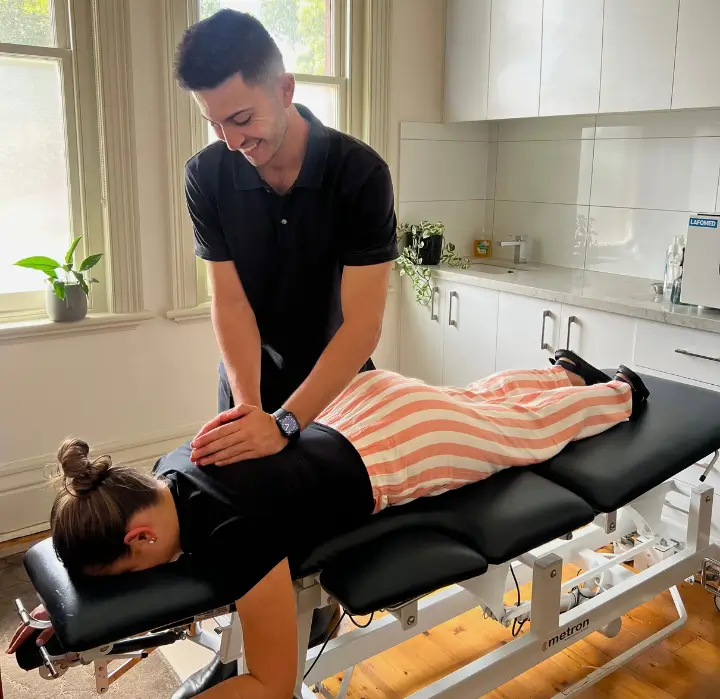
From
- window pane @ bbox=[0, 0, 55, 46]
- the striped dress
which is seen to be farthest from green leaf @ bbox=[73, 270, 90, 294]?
the striped dress

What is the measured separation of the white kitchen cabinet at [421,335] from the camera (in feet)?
10.6

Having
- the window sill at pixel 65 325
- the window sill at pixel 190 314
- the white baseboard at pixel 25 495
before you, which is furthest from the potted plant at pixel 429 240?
the white baseboard at pixel 25 495

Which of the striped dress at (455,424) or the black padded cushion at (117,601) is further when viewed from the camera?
the striped dress at (455,424)

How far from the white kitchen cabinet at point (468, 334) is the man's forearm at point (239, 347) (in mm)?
1496

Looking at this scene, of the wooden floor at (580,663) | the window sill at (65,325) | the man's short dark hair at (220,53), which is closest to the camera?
the man's short dark hair at (220,53)

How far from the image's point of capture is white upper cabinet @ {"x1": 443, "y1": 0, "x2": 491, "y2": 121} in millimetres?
3137

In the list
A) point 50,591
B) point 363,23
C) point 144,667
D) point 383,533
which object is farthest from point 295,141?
point 363,23

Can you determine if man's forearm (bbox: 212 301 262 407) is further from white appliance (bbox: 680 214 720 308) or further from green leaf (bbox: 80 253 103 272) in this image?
white appliance (bbox: 680 214 720 308)

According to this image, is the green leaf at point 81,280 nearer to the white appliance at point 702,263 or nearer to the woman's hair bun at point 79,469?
the woman's hair bun at point 79,469

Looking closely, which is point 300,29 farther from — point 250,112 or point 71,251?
point 250,112

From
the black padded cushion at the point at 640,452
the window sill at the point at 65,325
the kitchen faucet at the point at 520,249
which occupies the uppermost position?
the kitchen faucet at the point at 520,249

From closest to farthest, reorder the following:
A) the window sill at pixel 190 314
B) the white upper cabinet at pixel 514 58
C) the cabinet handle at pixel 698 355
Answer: the cabinet handle at pixel 698 355, the window sill at pixel 190 314, the white upper cabinet at pixel 514 58

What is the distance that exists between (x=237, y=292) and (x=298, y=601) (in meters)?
0.71

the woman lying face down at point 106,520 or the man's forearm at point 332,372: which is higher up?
the man's forearm at point 332,372
